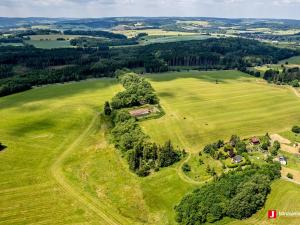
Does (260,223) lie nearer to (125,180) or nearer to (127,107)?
(125,180)

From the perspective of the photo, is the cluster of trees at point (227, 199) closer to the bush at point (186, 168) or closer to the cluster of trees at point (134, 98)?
the bush at point (186, 168)

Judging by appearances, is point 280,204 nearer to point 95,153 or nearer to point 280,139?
point 280,139

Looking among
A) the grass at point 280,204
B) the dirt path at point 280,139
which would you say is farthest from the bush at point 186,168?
the dirt path at point 280,139

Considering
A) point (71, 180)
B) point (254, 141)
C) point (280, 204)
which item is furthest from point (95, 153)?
point (280, 204)

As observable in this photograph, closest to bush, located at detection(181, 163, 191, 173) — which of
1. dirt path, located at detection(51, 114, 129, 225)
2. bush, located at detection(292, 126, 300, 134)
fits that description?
dirt path, located at detection(51, 114, 129, 225)

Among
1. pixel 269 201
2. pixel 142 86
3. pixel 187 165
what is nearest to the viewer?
pixel 269 201

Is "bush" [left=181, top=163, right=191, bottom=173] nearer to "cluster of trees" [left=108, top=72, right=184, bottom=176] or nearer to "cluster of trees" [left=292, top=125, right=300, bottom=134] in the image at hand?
"cluster of trees" [left=108, top=72, right=184, bottom=176]

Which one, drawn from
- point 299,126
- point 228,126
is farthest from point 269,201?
point 299,126
